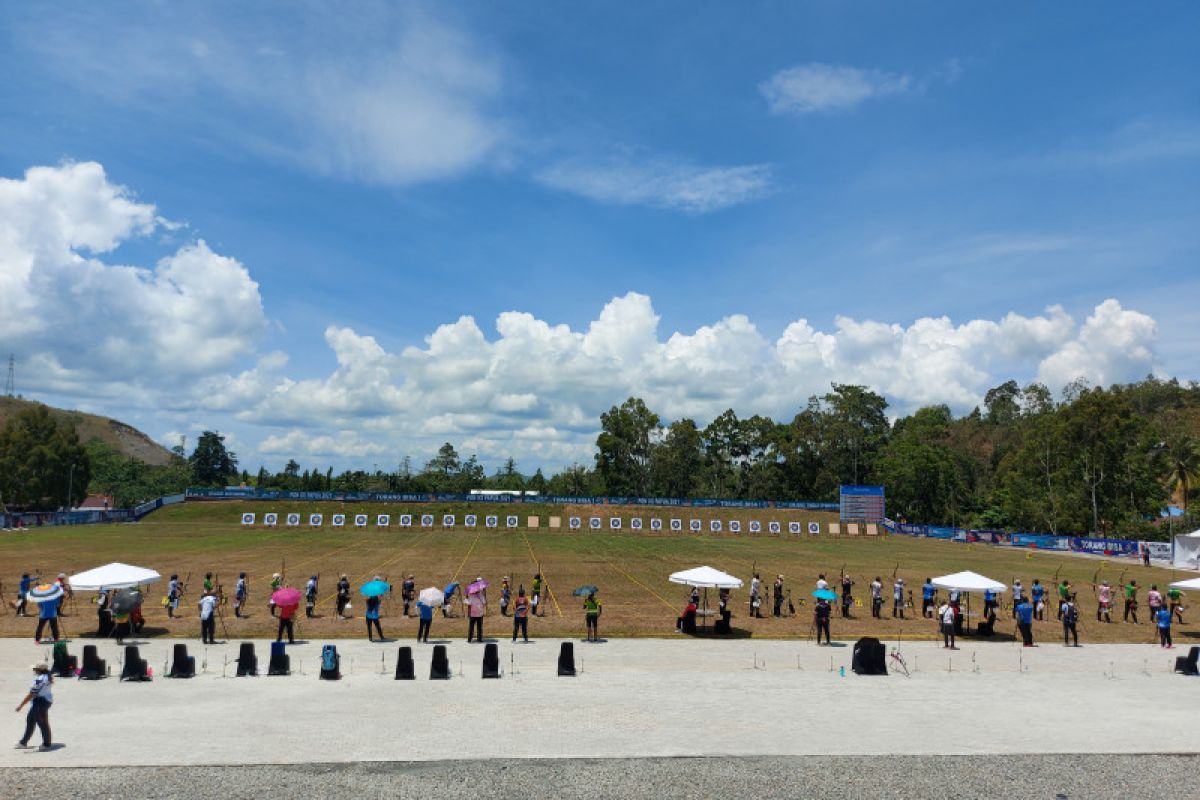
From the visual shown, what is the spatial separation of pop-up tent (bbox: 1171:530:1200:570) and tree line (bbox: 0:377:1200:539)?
25912mm

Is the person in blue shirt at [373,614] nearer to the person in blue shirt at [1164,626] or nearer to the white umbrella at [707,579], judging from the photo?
the white umbrella at [707,579]

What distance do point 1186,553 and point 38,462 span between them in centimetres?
13907

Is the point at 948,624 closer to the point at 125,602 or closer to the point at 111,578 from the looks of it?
the point at 125,602

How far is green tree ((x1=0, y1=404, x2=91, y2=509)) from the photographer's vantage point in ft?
377

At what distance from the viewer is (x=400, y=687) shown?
20281mm

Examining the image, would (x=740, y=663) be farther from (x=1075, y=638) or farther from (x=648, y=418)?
(x=648, y=418)

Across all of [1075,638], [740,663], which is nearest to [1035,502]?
[1075,638]

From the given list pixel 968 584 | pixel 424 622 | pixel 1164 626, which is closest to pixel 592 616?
pixel 424 622

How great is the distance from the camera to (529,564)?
2076 inches

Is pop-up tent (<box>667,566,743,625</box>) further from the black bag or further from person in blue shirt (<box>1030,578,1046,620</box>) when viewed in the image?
person in blue shirt (<box>1030,578,1046,620</box>)

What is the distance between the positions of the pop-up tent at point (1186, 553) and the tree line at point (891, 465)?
25.9 metres

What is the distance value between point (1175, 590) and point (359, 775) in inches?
1356

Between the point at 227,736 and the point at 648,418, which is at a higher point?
the point at 648,418

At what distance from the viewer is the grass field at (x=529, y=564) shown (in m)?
30.7
